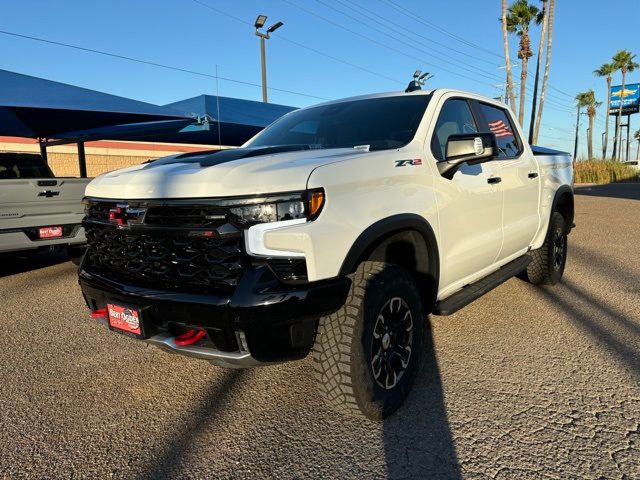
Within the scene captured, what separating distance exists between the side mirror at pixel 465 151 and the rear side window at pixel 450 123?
0.09 m

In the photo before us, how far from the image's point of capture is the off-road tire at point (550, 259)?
508cm

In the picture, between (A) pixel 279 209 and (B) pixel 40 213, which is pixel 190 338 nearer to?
(A) pixel 279 209

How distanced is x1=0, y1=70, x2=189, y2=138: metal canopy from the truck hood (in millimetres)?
6546

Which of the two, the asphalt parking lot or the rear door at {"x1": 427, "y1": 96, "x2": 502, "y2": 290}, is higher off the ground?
the rear door at {"x1": 427, "y1": 96, "x2": 502, "y2": 290}

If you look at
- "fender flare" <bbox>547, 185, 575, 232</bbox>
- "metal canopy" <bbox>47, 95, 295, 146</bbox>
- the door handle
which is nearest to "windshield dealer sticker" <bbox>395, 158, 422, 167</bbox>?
"fender flare" <bbox>547, 185, 575, 232</bbox>

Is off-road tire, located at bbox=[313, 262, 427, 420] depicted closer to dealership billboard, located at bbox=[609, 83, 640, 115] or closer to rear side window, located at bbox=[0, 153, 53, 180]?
rear side window, located at bbox=[0, 153, 53, 180]

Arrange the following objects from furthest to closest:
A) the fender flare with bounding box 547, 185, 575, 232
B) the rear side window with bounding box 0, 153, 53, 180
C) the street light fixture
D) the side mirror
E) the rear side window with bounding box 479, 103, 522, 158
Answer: the street light fixture < the rear side window with bounding box 0, 153, 53, 180 < the fender flare with bounding box 547, 185, 575, 232 < the rear side window with bounding box 479, 103, 522, 158 < the side mirror

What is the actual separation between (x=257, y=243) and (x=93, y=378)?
1892 millimetres

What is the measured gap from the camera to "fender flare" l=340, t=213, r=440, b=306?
2.45 meters

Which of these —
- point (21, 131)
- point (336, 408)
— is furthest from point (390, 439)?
point (21, 131)

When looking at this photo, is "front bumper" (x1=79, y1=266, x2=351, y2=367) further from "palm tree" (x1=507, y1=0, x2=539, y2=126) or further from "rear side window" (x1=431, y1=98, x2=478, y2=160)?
"palm tree" (x1=507, y1=0, x2=539, y2=126)

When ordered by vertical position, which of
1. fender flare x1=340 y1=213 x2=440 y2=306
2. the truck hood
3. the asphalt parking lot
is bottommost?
the asphalt parking lot

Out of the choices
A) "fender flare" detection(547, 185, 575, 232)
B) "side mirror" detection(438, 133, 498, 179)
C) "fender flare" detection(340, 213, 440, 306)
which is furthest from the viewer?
"fender flare" detection(547, 185, 575, 232)

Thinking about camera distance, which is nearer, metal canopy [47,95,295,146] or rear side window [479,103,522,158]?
rear side window [479,103,522,158]
